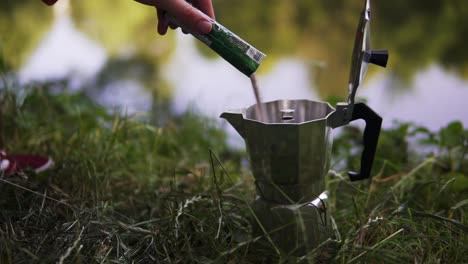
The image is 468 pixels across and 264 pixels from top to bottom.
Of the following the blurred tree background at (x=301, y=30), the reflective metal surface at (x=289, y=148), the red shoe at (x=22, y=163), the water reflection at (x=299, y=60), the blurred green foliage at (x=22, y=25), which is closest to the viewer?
the reflective metal surface at (x=289, y=148)

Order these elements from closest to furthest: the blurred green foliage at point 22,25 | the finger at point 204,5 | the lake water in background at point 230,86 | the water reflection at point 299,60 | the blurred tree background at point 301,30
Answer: the finger at point 204,5 → the lake water in background at point 230,86 → the water reflection at point 299,60 → the blurred tree background at point 301,30 → the blurred green foliage at point 22,25

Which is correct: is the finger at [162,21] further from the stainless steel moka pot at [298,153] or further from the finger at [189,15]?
the stainless steel moka pot at [298,153]

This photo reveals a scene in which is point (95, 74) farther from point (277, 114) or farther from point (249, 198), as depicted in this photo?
point (277, 114)

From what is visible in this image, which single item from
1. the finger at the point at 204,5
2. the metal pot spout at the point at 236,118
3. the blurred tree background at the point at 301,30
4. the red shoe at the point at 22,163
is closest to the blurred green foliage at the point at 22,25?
the blurred tree background at the point at 301,30

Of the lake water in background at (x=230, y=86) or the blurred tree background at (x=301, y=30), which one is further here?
the blurred tree background at (x=301, y=30)

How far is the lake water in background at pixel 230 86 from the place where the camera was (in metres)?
2.07

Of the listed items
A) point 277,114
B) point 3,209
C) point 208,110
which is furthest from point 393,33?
point 3,209

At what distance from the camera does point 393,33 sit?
9.23ft

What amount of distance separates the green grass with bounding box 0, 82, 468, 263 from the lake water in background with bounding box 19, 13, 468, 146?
35 cm

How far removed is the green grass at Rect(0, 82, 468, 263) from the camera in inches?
35.1

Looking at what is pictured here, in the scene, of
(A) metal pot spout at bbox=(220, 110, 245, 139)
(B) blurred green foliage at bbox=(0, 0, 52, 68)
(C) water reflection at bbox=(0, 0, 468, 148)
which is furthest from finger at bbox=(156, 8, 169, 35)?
(B) blurred green foliage at bbox=(0, 0, 52, 68)

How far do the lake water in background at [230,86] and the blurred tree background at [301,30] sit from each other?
0.07 m

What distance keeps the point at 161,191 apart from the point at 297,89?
128cm

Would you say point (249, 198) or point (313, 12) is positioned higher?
point (313, 12)
